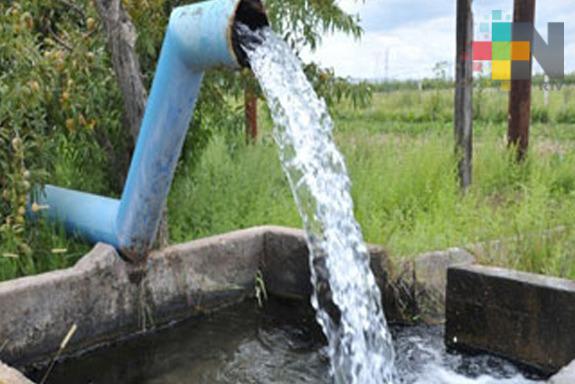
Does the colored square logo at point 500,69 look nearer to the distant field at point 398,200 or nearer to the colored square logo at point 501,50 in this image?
the colored square logo at point 501,50

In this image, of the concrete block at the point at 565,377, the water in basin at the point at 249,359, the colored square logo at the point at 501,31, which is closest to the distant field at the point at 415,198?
the water in basin at the point at 249,359

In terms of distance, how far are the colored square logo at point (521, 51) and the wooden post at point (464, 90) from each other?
125 cm

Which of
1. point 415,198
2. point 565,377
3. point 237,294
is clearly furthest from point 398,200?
point 565,377

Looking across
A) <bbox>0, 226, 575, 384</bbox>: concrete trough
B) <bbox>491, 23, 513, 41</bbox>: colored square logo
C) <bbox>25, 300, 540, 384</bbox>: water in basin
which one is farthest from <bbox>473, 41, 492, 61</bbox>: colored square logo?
<bbox>25, 300, 540, 384</bbox>: water in basin

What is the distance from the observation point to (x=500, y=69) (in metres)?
7.08

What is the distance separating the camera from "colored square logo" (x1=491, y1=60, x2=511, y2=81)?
6988 millimetres

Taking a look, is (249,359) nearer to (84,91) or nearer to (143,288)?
(143,288)

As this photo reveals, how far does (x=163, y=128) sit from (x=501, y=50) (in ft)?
15.5

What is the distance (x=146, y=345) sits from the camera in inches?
128

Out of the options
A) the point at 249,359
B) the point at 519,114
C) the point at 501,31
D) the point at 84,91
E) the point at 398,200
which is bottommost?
the point at 249,359

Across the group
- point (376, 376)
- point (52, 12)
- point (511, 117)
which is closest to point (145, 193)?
point (376, 376)

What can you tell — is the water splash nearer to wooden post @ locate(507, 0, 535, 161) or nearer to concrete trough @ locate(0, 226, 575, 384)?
concrete trough @ locate(0, 226, 575, 384)

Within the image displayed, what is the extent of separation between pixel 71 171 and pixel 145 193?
164 cm

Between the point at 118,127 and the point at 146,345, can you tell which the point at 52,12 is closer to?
the point at 118,127
